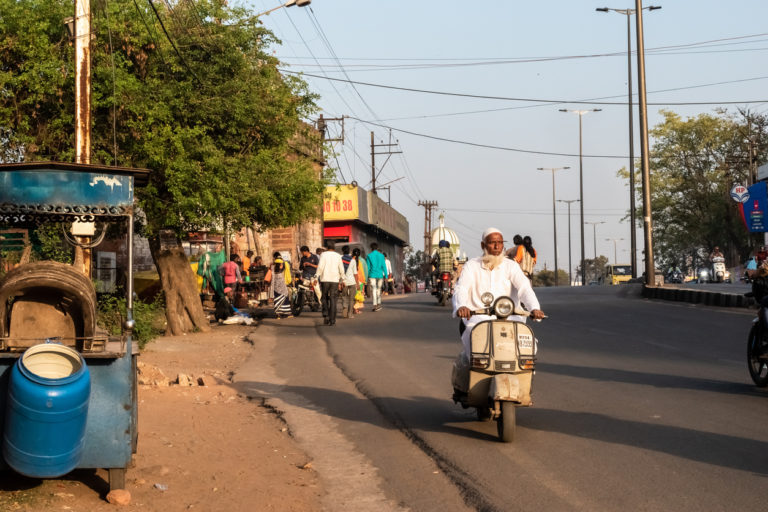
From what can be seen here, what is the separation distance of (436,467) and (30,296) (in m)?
3.14

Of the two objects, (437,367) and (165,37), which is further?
(165,37)

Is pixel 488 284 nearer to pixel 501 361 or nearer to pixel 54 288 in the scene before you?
pixel 501 361

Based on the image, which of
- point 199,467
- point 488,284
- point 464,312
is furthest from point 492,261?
point 199,467

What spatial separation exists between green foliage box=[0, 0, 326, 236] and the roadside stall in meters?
9.60

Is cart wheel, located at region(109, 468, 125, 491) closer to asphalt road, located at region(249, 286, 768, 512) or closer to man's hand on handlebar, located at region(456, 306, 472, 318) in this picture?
asphalt road, located at region(249, 286, 768, 512)

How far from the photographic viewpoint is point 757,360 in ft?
33.9

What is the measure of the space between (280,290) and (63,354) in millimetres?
18250

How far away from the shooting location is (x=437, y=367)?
43.0 ft

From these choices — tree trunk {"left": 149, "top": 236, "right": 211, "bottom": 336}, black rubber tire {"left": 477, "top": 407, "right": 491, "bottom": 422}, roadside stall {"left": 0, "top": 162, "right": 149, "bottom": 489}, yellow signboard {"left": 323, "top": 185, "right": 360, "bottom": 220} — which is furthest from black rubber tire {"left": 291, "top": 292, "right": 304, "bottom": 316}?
yellow signboard {"left": 323, "top": 185, "right": 360, "bottom": 220}

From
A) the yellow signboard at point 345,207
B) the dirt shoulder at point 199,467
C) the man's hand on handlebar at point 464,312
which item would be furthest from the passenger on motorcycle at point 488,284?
the yellow signboard at point 345,207

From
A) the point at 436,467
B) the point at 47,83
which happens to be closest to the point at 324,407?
the point at 436,467

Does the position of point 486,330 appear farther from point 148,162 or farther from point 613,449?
point 148,162

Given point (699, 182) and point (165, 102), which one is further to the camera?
point (699, 182)

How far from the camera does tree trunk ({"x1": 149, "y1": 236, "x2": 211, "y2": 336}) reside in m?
19.8
